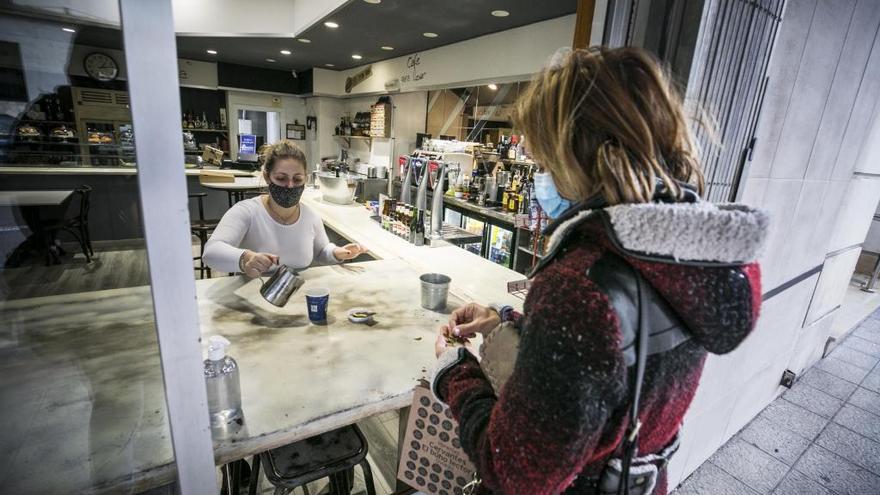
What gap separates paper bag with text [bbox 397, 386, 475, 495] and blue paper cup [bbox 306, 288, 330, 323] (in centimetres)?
68

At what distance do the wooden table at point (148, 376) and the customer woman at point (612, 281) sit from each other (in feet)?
2.08

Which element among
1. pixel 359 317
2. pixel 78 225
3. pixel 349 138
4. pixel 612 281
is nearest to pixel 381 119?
pixel 349 138

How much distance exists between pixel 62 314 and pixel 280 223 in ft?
3.33

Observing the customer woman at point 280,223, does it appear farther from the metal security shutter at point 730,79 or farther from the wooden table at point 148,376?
the metal security shutter at point 730,79

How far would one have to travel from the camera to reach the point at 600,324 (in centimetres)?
59

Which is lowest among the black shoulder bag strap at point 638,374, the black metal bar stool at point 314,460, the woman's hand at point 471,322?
the black metal bar stool at point 314,460

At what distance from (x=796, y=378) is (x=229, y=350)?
13.6ft

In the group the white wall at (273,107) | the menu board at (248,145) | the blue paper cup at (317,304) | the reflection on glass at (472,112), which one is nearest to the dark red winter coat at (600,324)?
the blue paper cup at (317,304)

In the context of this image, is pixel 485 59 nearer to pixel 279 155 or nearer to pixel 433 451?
pixel 279 155

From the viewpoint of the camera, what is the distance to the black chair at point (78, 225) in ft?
10.4

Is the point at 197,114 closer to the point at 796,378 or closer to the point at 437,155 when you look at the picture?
the point at 437,155

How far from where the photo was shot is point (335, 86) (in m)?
8.34

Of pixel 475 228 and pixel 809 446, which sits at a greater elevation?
pixel 475 228

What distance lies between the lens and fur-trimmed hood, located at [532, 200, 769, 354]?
61 centimetres
